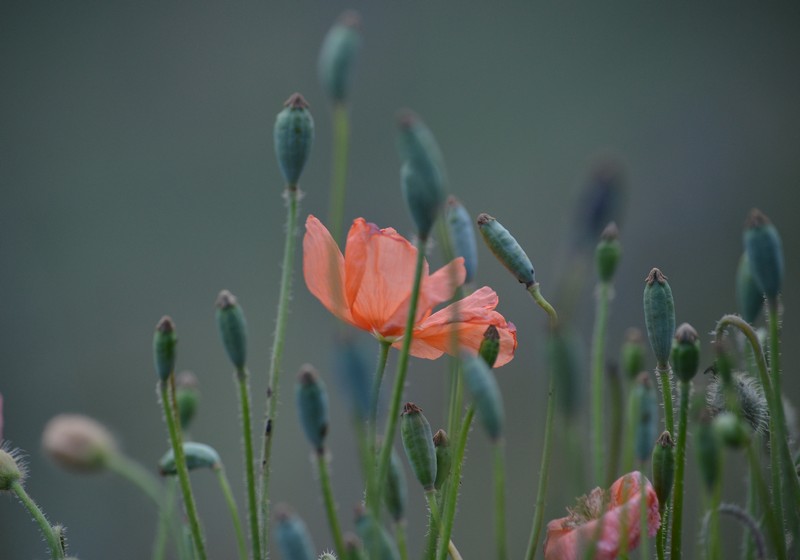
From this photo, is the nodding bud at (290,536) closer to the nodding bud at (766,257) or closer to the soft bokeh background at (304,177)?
the nodding bud at (766,257)

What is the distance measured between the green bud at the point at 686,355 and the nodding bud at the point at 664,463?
1.0 inches

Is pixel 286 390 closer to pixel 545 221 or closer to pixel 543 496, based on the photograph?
pixel 545 221

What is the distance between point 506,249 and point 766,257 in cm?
12

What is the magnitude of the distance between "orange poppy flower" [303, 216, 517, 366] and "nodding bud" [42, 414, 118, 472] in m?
0.12

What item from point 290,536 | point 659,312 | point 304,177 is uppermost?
point 304,177

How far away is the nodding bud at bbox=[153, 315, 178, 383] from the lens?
40 centimetres

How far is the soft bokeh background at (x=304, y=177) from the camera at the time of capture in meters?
2.14

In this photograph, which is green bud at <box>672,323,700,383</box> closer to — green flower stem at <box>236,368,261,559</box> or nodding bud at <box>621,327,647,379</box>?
nodding bud at <box>621,327,647,379</box>

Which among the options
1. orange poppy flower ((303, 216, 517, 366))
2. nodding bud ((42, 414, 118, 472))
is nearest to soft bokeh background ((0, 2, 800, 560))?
orange poppy flower ((303, 216, 517, 366))

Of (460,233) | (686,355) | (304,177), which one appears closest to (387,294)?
(460,233)

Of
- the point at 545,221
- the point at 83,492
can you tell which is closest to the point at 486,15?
the point at 545,221

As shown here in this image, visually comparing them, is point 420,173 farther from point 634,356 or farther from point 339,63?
point 634,356

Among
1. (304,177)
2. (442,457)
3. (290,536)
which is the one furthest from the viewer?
(304,177)

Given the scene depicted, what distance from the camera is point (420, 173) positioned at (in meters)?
0.35
